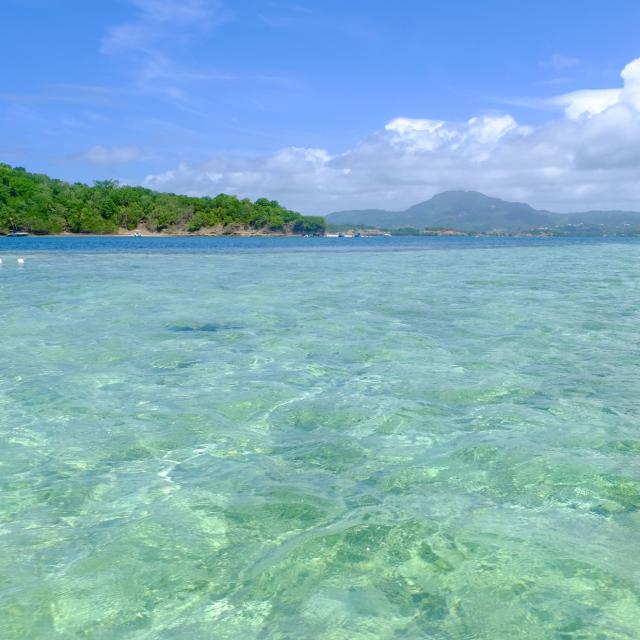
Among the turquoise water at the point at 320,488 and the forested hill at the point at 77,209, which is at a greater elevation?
the forested hill at the point at 77,209

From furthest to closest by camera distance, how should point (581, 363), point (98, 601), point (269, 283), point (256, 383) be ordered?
point (269, 283)
point (581, 363)
point (256, 383)
point (98, 601)

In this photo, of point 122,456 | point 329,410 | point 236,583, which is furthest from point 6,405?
point 236,583

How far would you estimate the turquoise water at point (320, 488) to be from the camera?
436cm

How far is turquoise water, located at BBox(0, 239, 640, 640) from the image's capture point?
4359 millimetres

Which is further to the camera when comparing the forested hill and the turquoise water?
the forested hill

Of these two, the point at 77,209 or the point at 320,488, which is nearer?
the point at 320,488

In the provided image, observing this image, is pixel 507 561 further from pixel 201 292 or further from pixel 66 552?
pixel 201 292

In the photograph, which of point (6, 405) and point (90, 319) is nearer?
point (6, 405)

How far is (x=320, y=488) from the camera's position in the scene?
626cm

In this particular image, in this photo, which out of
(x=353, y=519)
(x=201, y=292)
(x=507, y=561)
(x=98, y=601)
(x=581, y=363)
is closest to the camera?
(x=98, y=601)

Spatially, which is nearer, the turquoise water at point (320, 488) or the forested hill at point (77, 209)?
the turquoise water at point (320, 488)

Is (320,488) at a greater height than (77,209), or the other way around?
(77,209)

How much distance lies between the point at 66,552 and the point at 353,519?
7.52 feet

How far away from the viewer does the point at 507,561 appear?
4.92 m
